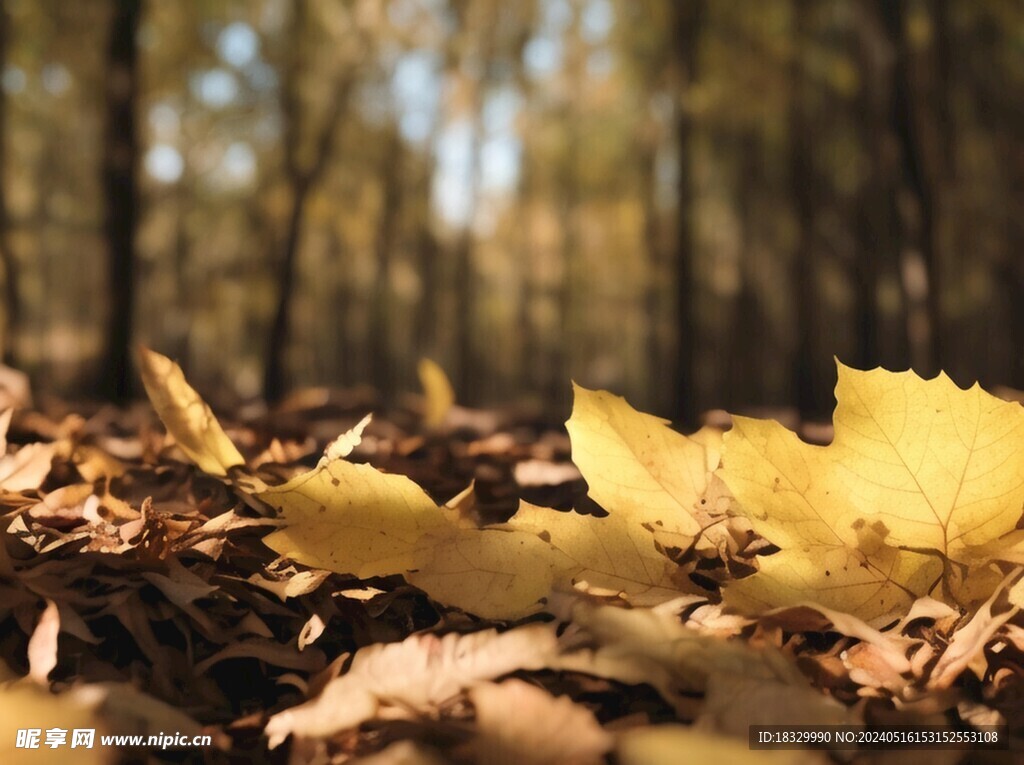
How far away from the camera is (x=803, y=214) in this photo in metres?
7.77

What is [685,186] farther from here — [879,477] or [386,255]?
[879,477]

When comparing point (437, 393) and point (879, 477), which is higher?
point (879, 477)

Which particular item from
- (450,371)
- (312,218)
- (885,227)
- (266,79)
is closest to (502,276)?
(450,371)

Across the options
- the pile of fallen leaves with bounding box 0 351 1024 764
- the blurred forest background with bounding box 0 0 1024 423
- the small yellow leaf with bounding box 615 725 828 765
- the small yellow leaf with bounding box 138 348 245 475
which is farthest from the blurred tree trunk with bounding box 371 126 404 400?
the small yellow leaf with bounding box 615 725 828 765

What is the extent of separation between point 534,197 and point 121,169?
5.62 m

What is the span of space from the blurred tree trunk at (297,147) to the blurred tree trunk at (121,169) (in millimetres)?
2440

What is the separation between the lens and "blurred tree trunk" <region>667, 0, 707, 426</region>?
6566 mm

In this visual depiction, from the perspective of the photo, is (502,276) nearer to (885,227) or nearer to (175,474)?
(885,227)

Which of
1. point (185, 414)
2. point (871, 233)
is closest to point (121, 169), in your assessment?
point (185, 414)

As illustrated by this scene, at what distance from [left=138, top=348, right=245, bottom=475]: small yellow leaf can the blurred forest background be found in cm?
409

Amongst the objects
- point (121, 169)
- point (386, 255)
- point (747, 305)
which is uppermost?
point (121, 169)

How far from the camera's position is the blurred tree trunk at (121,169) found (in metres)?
4.04

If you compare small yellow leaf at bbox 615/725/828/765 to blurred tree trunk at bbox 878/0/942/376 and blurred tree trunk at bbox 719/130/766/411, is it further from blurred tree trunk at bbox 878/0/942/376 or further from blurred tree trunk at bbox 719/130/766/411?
blurred tree trunk at bbox 719/130/766/411

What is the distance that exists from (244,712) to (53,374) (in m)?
6.80
